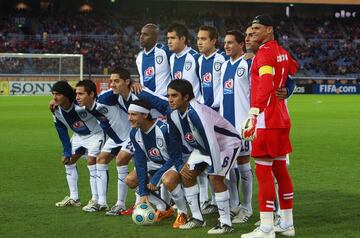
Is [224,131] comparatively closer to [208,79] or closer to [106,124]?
[208,79]

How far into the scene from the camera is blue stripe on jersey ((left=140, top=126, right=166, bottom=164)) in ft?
26.7

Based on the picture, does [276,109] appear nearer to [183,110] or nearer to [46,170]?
[183,110]

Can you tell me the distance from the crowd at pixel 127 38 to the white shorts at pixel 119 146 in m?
37.8

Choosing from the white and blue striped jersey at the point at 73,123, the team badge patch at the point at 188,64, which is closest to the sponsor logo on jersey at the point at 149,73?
the team badge patch at the point at 188,64

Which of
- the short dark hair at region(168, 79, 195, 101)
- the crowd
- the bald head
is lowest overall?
the short dark hair at region(168, 79, 195, 101)

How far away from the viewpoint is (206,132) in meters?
7.26

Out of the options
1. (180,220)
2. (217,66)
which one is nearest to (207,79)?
(217,66)

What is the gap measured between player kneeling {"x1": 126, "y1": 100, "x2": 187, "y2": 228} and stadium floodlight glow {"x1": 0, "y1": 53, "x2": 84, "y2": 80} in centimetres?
3351

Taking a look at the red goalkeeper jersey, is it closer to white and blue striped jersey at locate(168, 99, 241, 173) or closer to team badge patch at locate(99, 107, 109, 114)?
white and blue striped jersey at locate(168, 99, 241, 173)

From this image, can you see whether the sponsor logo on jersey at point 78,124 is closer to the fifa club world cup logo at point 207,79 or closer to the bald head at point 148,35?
the bald head at point 148,35

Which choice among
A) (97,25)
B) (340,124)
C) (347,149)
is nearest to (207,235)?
(347,149)

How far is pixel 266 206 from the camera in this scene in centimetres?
692

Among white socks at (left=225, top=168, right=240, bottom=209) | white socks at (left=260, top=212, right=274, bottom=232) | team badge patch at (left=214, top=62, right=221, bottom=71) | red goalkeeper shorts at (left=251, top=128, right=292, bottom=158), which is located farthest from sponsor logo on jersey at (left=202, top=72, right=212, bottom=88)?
white socks at (left=260, top=212, right=274, bottom=232)

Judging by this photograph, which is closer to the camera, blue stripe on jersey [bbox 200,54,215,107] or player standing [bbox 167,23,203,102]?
blue stripe on jersey [bbox 200,54,215,107]
